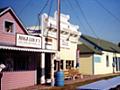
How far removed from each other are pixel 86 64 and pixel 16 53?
18.3m

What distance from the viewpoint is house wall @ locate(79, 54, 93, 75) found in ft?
131

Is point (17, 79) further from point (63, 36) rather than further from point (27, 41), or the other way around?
point (63, 36)

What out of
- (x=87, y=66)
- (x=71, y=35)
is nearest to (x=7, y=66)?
(x=71, y=35)

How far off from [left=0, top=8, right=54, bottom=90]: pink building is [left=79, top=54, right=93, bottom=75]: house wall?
50.1ft

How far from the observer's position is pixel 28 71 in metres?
24.2

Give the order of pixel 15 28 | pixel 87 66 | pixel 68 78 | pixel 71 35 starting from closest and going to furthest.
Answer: pixel 15 28 → pixel 68 78 → pixel 71 35 → pixel 87 66

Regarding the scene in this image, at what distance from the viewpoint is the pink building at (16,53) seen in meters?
21.5

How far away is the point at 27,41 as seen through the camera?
75.1 feet

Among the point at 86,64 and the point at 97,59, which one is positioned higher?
the point at 97,59

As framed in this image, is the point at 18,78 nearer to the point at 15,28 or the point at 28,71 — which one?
the point at 28,71

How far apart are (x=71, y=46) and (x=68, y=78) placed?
437 cm

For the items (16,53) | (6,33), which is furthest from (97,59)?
(6,33)

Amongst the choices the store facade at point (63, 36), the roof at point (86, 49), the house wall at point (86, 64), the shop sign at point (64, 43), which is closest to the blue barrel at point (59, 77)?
the store facade at point (63, 36)

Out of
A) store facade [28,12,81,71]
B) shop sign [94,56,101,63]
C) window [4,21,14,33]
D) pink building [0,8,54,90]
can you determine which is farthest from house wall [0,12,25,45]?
shop sign [94,56,101,63]
